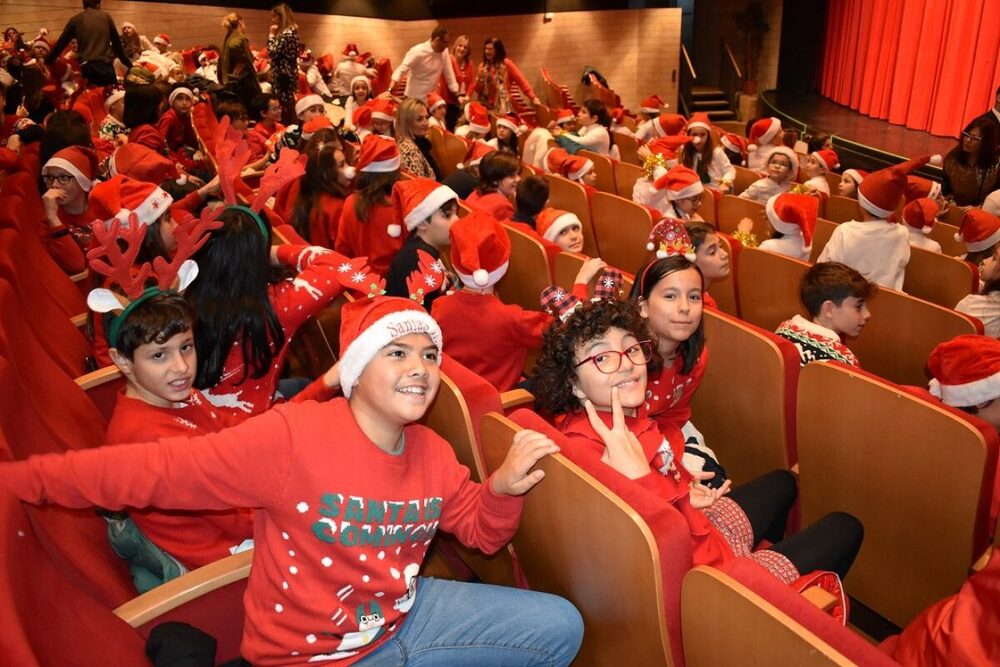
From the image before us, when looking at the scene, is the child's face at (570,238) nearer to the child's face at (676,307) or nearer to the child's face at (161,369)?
the child's face at (676,307)

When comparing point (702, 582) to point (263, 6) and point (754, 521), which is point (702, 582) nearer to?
point (754, 521)

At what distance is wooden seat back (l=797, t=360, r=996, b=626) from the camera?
1.71 meters

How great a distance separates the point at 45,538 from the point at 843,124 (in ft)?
38.5

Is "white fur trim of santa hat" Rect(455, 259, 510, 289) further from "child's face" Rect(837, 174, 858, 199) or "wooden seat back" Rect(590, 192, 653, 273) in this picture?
"child's face" Rect(837, 174, 858, 199)

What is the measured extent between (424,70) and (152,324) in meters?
6.44

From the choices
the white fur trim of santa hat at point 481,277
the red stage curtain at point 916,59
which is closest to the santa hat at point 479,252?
the white fur trim of santa hat at point 481,277

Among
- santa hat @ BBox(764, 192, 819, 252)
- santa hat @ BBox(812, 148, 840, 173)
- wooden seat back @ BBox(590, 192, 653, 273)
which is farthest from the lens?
santa hat @ BBox(812, 148, 840, 173)

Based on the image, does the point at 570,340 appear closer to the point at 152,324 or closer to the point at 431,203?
the point at 152,324

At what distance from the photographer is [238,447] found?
1.32 meters

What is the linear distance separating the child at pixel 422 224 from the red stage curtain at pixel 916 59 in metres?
8.49

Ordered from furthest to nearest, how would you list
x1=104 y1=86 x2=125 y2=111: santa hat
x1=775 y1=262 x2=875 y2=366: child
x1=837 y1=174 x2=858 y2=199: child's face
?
x1=104 y1=86 x2=125 y2=111: santa hat
x1=837 y1=174 x2=858 y2=199: child's face
x1=775 y1=262 x2=875 y2=366: child

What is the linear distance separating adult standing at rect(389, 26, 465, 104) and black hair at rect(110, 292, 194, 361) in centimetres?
605

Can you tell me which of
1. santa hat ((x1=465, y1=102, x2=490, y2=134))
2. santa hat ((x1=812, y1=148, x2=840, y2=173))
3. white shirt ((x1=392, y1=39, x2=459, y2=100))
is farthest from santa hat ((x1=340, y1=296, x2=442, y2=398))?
white shirt ((x1=392, y1=39, x2=459, y2=100))

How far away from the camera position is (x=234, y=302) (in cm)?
217
